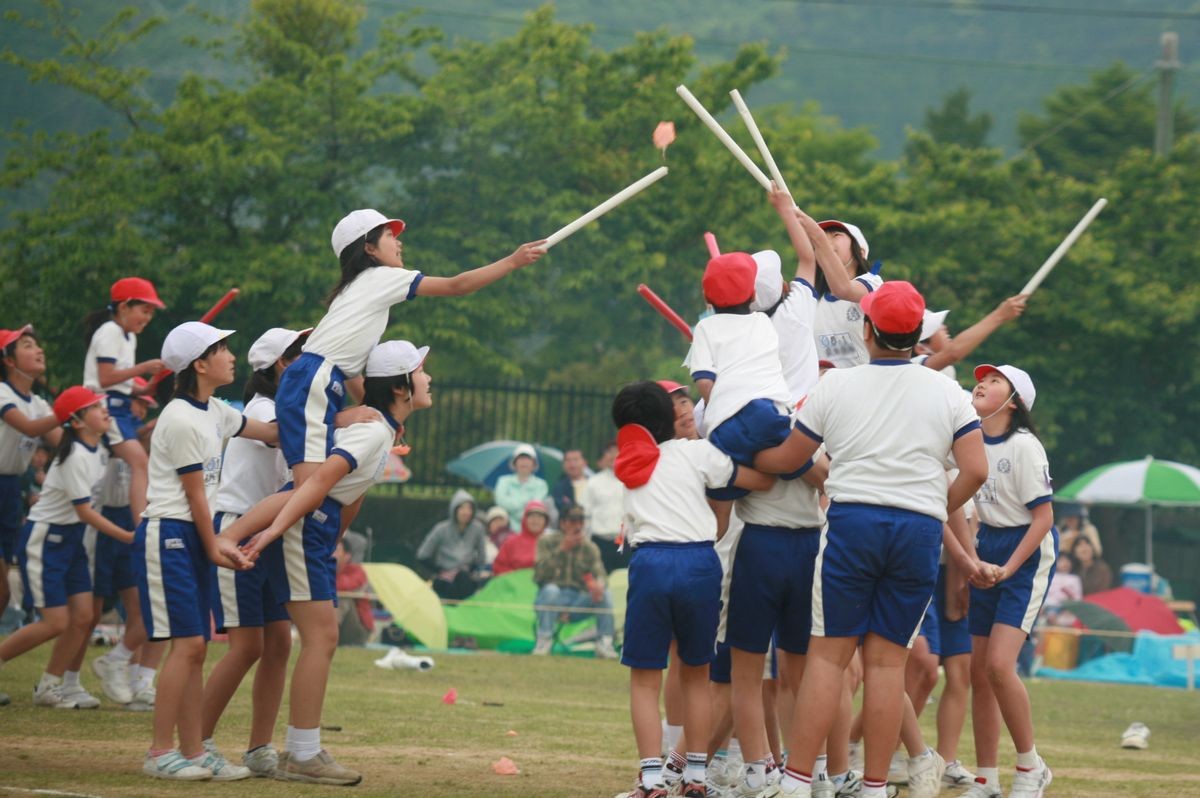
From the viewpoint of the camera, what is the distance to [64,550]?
9469 millimetres

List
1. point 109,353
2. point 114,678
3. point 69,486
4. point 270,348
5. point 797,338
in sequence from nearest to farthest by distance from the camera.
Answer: point 797,338 → point 270,348 → point 69,486 → point 114,678 → point 109,353

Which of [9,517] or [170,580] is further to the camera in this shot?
[9,517]

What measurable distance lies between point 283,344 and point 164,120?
1754cm

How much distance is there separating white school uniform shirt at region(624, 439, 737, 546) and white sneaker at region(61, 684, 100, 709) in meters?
4.54

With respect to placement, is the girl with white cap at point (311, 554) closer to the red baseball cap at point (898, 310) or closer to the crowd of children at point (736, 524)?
the crowd of children at point (736, 524)

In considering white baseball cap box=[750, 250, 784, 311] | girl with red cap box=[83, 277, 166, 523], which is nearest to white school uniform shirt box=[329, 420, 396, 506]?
white baseball cap box=[750, 250, 784, 311]

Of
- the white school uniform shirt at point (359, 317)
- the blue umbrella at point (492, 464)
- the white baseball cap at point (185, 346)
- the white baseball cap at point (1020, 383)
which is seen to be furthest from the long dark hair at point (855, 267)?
the blue umbrella at point (492, 464)

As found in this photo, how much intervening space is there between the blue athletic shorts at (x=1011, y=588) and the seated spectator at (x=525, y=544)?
906 centimetres

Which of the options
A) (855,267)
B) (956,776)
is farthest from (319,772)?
(855,267)

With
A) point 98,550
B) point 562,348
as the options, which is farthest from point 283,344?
point 562,348

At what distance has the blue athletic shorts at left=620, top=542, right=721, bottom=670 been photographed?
6.38m

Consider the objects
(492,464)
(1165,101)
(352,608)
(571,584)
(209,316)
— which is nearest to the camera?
(209,316)

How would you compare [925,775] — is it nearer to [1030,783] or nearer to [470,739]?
[1030,783]

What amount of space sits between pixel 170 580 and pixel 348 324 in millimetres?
1407
